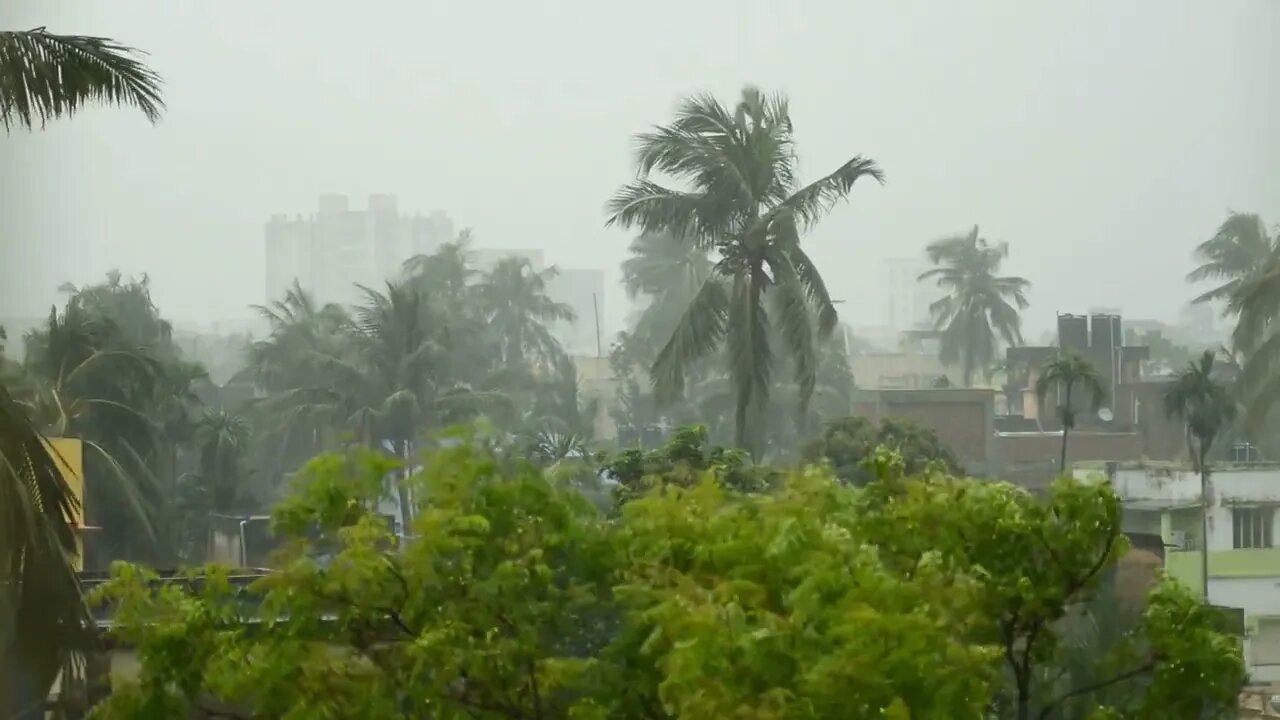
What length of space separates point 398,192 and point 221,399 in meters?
0.79

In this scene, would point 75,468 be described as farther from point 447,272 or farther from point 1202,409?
point 1202,409

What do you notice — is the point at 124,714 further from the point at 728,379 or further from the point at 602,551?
the point at 728,379

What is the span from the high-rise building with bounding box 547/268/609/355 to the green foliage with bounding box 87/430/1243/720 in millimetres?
984

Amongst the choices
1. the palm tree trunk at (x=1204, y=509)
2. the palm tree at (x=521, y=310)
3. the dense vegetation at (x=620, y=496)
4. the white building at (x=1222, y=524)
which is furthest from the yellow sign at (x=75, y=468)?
the palm tree trunk at (x=1204, y=509)

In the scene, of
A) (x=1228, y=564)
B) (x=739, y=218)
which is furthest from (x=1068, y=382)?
(x=739, y=218)

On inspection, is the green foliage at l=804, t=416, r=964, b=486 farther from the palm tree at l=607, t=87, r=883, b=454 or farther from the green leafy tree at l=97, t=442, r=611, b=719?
the green leafy tree at l=97, t=442, r=611, b=719

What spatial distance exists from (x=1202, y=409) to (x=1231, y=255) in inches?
19.1

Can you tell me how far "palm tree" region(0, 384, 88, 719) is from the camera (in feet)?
13.0

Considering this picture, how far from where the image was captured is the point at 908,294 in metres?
4.89

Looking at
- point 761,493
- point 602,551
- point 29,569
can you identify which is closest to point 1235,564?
point 761,493

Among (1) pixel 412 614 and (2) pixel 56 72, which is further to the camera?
(2) pixel 56 72

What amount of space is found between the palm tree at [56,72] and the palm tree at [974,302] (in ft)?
7.77

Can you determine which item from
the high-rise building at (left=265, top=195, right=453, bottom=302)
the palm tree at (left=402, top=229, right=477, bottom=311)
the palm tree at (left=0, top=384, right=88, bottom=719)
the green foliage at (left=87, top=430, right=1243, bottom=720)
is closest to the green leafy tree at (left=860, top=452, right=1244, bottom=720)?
the green foliage at (left=87, top=430, right=1243, bottom=720)

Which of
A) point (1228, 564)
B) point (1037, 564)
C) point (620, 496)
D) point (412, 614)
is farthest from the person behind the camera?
point (1228, 564)
